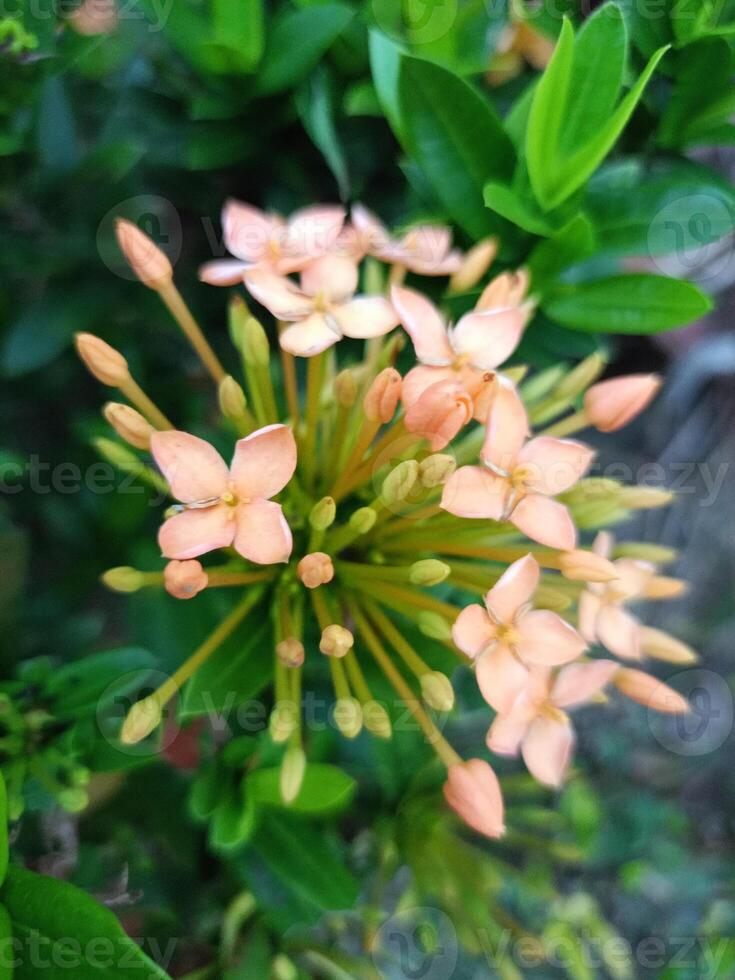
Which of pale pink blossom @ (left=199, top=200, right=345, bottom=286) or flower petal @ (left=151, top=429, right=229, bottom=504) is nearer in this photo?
flower petal @ (left=151, top=429, right=229, bottom=504)

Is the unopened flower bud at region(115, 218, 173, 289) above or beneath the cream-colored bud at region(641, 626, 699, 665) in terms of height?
above

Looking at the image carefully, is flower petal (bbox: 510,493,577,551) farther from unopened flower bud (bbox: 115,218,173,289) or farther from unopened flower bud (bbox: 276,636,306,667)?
unopened flower bud (bbox: 115,218,173,289)

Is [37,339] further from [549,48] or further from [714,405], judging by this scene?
[714,405]

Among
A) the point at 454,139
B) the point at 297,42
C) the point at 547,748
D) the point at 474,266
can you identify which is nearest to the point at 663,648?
the point at 547,748

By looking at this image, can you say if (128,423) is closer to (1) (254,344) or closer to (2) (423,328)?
(1) (254,344)

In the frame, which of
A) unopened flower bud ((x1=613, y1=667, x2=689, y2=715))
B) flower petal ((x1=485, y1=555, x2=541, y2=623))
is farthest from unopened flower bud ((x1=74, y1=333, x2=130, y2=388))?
unopened flower bud ((x1=613, y1=667, x2=689, y2=715))

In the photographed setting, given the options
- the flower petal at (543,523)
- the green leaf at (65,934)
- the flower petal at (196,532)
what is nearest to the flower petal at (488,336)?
the flower petal at (543,523)
